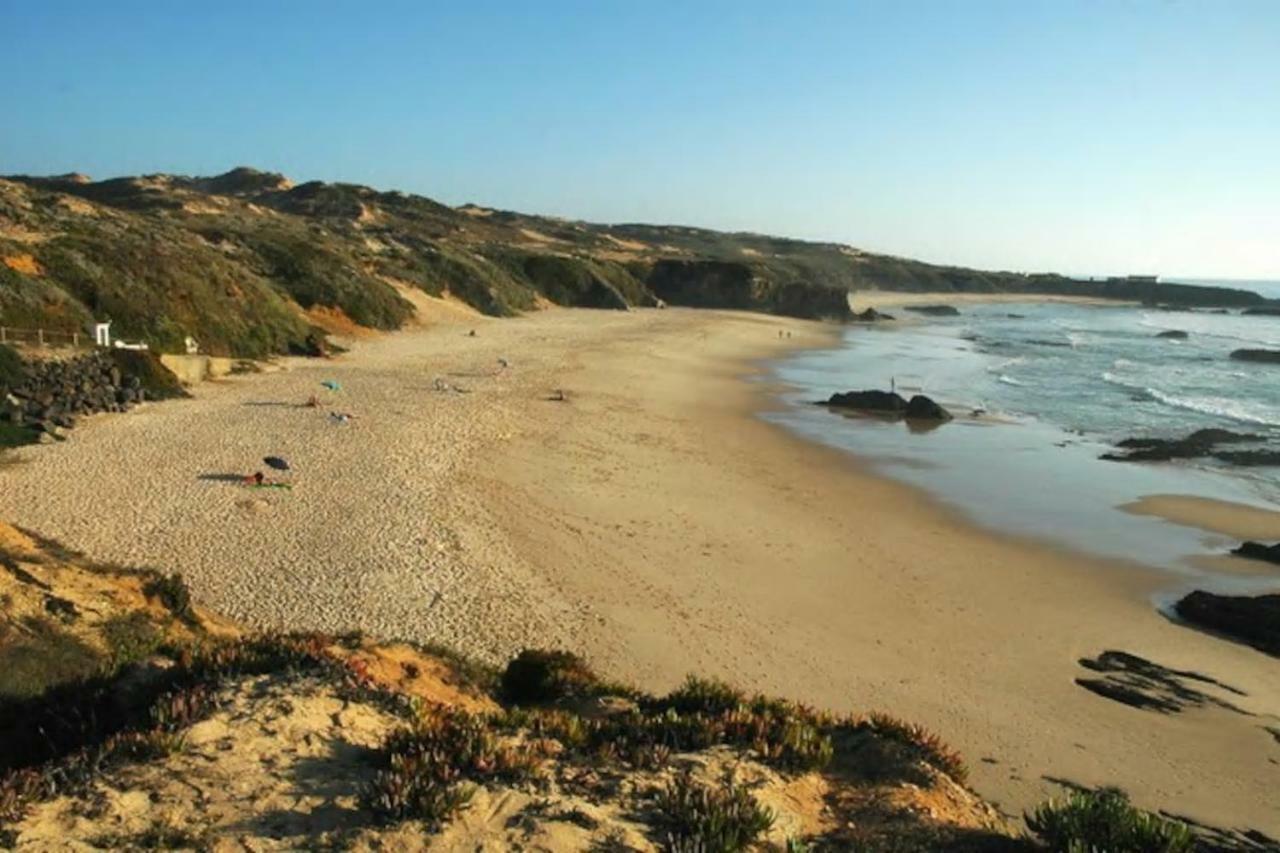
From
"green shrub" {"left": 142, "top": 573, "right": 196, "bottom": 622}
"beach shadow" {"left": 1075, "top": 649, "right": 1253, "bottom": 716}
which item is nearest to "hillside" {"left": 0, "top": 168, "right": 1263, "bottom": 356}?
"green shrub" {"left": 142, "top": 573, "right": 196, "bottom": 622}

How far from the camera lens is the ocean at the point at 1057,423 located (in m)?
19.7

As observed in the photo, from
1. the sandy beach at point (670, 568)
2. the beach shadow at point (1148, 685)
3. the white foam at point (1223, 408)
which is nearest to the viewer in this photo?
the sandy beach at point (670, 568)

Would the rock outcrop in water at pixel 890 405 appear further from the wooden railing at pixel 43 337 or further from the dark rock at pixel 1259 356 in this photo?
the dark rock at pixel 1259 356

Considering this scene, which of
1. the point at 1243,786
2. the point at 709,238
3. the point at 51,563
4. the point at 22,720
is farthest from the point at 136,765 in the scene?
the point at 709,238

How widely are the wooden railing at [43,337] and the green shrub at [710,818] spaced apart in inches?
828

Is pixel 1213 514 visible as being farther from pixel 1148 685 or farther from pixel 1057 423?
pixel 1057 423

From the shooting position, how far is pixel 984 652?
42.2ft

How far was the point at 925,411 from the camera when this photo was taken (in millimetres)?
31266

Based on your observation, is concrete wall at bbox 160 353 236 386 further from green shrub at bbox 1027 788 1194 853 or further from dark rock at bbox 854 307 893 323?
dark rock at bbox 854 307 893 323

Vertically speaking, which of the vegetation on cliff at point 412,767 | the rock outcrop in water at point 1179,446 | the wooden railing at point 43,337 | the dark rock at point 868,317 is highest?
the dark rock at point 868,317

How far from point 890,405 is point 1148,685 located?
20625mm

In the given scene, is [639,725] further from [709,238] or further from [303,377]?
[709,238]

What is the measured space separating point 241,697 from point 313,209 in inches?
3518

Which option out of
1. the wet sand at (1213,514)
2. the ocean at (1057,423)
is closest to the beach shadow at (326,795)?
the ocean at (1057,423)
